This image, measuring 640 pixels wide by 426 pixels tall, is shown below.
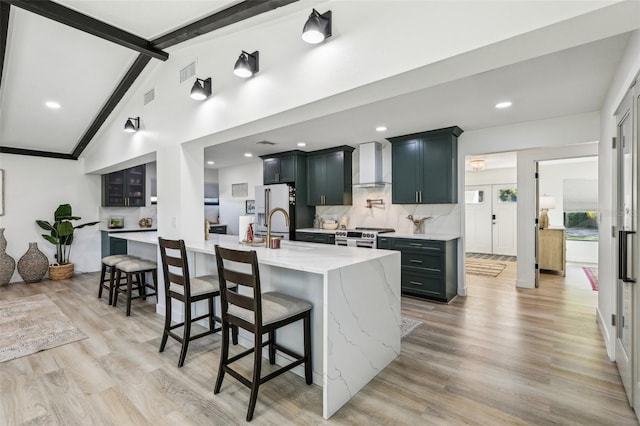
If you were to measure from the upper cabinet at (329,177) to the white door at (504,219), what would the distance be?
16.0 feet

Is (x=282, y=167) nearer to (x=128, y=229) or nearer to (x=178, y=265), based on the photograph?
(x=128, y=229)

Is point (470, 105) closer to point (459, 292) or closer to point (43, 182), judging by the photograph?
point (459, 292)

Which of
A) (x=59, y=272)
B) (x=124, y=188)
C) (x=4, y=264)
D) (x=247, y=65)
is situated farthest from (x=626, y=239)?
(x=4, y=264)

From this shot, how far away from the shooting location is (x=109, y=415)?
199 centimetres

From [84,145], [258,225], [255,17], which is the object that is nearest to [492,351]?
[255,17]

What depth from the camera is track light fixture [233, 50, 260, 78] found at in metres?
2.52

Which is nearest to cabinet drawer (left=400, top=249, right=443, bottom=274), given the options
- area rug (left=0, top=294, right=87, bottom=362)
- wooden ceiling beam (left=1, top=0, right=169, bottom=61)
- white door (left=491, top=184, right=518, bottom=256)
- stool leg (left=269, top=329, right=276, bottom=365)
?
stool leg (left=269, top=329, right=276, bottom=365)

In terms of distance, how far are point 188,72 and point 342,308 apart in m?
3.08

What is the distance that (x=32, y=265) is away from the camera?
224 inches

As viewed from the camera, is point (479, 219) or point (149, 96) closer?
point (149, 96)

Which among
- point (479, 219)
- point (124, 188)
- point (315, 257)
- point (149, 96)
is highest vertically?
point (149, 96)

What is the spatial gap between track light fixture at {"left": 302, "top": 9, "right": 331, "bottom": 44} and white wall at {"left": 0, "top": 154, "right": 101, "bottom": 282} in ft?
22.0

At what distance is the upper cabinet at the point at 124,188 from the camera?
A: 22.3 ft

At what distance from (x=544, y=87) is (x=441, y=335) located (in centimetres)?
255
